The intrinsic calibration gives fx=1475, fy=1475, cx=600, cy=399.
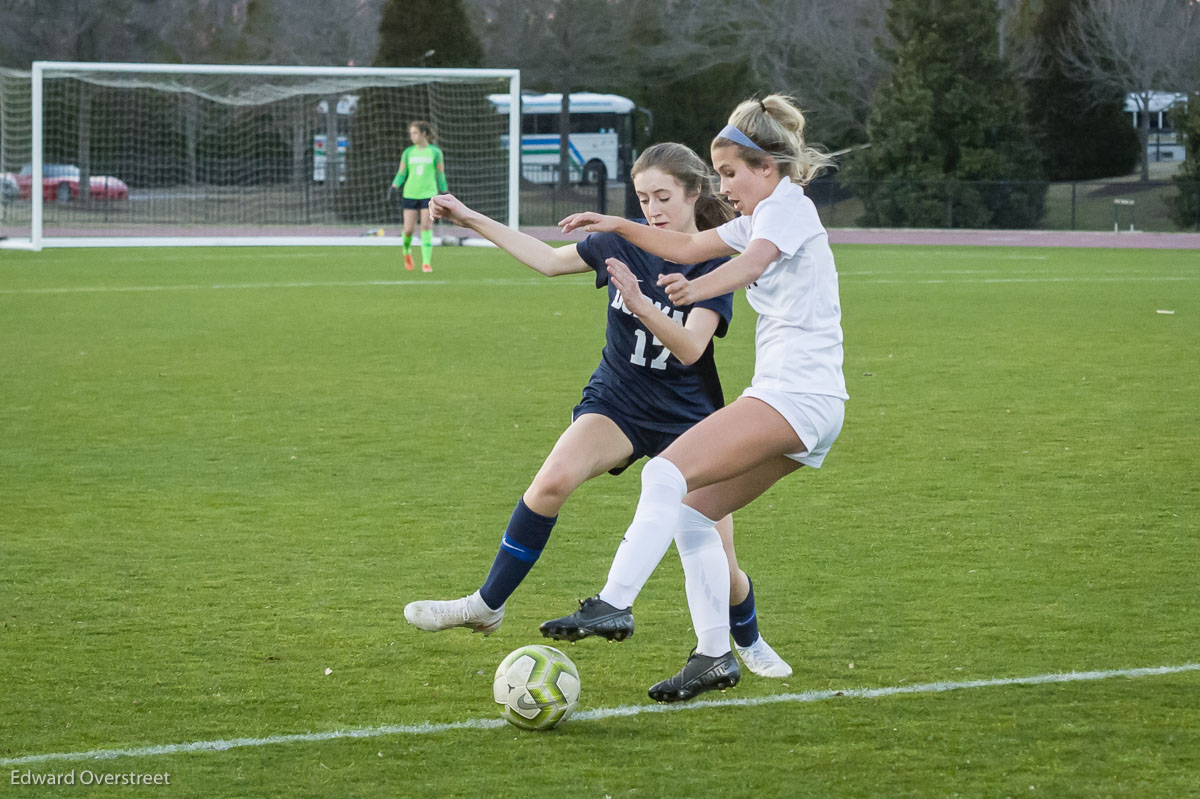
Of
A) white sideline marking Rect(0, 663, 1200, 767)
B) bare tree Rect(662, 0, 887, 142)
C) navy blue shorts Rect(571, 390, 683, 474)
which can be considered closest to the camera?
white sideline marking Rect(0, 663, 1200, 767)

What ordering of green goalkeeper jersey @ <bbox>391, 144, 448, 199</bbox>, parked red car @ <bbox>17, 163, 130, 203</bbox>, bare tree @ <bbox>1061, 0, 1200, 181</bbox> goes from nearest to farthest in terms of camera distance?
1. green goalkeeper jersey @ <bbox>391, 144, 448, 199</bbox>
2. parked red car @ <bbox>17, 163, 130, 203</bbox>
3. bare tree @ <bbox>1061, 0, 1200, 181</bbox>

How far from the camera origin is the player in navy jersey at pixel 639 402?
454 centimetres

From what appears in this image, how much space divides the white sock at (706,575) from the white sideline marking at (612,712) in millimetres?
212

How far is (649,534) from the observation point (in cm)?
405

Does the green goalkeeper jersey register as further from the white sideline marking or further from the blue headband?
the white sideline marking

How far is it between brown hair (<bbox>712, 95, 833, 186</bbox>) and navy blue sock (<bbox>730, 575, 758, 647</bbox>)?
1292mm

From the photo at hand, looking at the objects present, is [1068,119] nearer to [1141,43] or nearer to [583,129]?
[1141,43]

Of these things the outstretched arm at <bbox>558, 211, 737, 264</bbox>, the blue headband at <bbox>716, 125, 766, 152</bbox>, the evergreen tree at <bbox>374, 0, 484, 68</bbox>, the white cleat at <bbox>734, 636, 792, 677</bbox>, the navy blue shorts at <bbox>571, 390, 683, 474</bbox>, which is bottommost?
the white cleat at <bbox>734, 636, 792, 677</bbox>

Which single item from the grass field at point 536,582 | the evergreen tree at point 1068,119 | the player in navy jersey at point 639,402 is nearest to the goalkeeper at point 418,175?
the grass field at point 536,582

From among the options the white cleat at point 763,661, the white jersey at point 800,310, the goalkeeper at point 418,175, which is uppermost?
the goalkeeper at point 418,175

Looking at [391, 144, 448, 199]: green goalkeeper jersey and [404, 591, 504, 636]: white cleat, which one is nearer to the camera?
[404, 591, 504, 636]: white cleat

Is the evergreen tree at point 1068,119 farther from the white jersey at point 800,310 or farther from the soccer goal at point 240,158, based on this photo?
the white jersey at point 800,310

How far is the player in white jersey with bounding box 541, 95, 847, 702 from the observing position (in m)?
4.03

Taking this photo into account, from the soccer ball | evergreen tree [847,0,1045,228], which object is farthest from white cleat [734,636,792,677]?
evergreen tree [847,0,1045,228]
